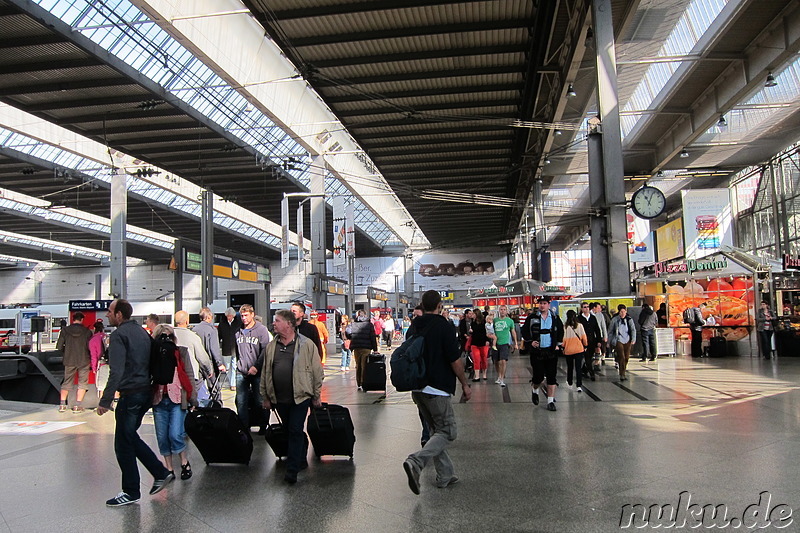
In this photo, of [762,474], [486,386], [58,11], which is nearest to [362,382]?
[486,386]

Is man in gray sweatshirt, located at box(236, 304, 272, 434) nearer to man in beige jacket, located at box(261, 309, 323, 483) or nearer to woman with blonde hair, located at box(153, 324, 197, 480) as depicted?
woman with blonde hair, located at box(153, 324, 197, 480)

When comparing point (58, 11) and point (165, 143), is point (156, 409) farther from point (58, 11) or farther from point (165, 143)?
point (165, 143)

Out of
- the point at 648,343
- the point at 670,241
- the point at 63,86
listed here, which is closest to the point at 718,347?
the point at 648,343

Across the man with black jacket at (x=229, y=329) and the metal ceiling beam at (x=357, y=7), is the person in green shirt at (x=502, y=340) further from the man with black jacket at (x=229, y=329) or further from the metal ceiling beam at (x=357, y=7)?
the metal ceiling beam at (x=357, y=7)

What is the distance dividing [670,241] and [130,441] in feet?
106

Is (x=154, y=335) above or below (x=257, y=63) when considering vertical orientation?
below

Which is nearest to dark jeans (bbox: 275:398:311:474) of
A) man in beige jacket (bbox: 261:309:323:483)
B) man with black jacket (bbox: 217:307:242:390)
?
man in beige jacket (bbox: 261:309:323:483)

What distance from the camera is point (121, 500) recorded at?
5188mm

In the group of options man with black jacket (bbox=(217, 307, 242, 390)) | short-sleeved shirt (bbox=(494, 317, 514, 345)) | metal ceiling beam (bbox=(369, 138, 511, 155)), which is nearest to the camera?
man with black jacket (bbox=(217, 307, 242, 390))

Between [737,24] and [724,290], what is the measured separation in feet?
26.8

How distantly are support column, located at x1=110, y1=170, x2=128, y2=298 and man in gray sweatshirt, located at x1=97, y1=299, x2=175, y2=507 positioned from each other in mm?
25261

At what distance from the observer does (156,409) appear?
5.82 meters

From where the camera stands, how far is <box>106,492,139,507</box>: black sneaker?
17.0 ft

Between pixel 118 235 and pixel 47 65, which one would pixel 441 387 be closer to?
pixel 47 65
